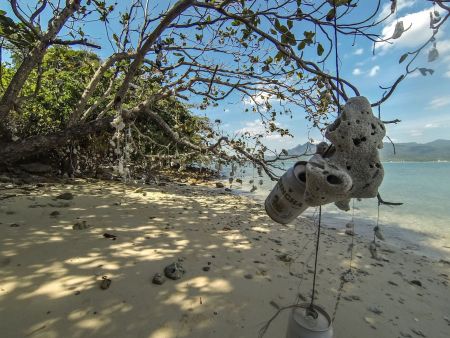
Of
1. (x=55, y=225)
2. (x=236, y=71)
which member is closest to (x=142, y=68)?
(x=236, y=71)

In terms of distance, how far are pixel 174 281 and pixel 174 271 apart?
0.36 ft

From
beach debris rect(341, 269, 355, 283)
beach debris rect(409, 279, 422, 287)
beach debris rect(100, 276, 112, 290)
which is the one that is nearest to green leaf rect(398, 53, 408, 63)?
beach debris rect(100, 276, 112, 290)

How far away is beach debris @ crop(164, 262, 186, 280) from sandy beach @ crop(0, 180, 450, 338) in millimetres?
46

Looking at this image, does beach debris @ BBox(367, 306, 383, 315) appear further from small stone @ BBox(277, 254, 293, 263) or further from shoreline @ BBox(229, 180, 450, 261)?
shoreline @ BBox(229, 180, 450, 261)

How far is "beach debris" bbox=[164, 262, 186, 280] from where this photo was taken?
2.95 m

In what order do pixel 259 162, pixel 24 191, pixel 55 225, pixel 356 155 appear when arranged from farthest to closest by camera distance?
pixel 24 191
pixel 259 162
pixel 55 225
pixel 356 155

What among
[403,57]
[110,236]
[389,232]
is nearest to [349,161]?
[403,57]

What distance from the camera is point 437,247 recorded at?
673 centimetres

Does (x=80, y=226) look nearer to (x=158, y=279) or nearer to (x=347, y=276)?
(x=158, y=279)

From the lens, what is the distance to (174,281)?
2910mm

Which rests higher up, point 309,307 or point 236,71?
point 236,71

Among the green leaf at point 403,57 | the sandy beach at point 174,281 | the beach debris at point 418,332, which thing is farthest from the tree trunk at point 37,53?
the beach debris at point 418,332

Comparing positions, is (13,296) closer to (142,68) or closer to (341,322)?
(341,322)

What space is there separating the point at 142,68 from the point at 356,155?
6.73 meters
